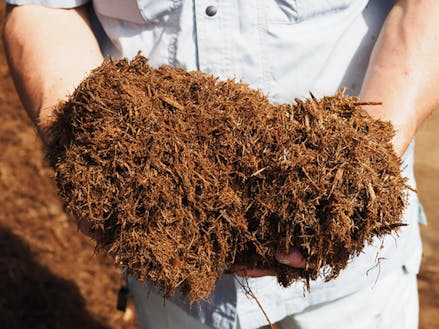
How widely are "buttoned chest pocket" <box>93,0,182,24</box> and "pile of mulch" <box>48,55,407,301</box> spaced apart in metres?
0.27

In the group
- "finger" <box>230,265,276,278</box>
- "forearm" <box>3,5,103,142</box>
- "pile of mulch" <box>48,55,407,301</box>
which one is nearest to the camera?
"pile of mulch" <box>48,55,407,301</box>

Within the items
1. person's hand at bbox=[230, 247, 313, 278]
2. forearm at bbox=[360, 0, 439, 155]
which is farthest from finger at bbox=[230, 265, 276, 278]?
forearm at bbox=[360, 0, 439, 155]

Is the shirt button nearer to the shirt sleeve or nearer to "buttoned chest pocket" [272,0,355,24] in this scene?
"buttoned chest pocket" [272,0,355,24]

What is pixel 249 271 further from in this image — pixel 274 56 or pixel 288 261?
pixel 274 56

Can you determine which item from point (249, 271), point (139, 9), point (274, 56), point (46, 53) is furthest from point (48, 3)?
point (249, 271)

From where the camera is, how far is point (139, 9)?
5.20 ft

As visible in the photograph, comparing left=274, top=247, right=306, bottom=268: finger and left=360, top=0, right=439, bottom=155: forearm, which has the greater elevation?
left=360, top=0, right=439, bottom=155: forearm

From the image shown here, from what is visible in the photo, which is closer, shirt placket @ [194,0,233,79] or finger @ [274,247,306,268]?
finger @ [274,247,306,268]

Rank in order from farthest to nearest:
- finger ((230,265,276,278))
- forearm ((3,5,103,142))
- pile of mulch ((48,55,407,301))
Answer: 1. forearm ((3,5,103,142))
2. finger ((230,265,276,278))
3. pile of mulch ((48,55,407,301))

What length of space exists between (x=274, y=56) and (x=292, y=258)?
52 centimetres

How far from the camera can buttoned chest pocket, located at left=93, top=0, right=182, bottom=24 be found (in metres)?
1.57

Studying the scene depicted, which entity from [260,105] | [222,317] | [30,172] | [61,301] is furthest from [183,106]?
[30,172]

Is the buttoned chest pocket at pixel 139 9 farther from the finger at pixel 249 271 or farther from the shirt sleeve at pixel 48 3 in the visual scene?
the finger at pixel 249 271

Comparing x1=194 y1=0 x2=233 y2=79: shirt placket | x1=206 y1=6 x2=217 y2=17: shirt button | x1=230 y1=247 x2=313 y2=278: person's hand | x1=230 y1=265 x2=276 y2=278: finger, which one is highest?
x1=206 y1=6 x2=217 y2=17: shirt button
